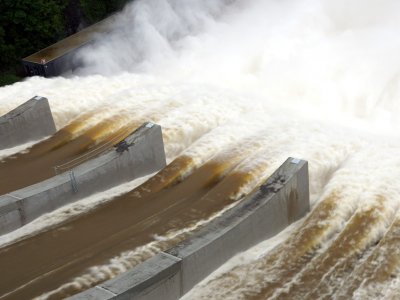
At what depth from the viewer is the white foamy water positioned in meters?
12.5

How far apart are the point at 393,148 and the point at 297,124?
8.73ft

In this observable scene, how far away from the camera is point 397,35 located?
19609 millimetres

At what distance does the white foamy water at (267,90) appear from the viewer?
1252 centimetres

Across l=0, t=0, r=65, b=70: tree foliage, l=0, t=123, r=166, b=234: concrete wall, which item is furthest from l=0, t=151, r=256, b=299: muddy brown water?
l=0, t=0, r=65, b=70: tree foliage

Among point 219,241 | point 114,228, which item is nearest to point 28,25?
point 114,228

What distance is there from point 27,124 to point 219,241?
831 centimetres

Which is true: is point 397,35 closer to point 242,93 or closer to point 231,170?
point 242,93

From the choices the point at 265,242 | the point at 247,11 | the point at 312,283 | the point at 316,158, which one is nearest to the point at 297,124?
the point at 316,158

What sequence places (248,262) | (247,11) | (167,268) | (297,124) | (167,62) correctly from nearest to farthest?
(167,268)
(248,262)
(297,124)
(167,62)
(247,11)

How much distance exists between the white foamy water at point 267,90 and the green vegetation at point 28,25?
6.30ft

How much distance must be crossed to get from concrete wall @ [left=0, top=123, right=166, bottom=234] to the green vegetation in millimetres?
12457

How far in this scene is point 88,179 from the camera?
13.7 metres

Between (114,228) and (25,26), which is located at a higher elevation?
(25,26)

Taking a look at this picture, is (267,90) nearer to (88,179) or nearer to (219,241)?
(88,179)
